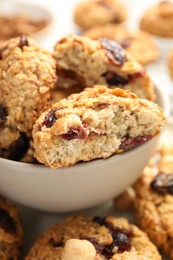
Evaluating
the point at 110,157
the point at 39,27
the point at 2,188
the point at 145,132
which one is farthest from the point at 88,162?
the point at 39,27

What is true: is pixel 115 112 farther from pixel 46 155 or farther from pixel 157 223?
pixel 157 223

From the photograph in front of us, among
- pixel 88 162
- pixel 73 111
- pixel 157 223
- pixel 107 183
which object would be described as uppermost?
pixel 73 111

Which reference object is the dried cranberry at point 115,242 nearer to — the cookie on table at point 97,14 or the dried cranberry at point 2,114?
the dried cranberry at point 2,114

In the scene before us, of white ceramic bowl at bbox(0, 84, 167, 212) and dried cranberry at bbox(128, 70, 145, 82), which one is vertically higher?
dried cranberry at bbox(128, 70, 145, 82)

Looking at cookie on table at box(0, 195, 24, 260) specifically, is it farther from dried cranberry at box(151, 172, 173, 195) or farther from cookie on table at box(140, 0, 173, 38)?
cookie on table at box(140, 0, 173, 38)

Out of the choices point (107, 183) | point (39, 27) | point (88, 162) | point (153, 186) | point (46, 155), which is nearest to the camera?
point (46, 155)

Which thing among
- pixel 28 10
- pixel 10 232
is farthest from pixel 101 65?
pixel 28 10

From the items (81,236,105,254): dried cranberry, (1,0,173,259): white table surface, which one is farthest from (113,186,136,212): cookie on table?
(81,236,105,254): dried cranberry
